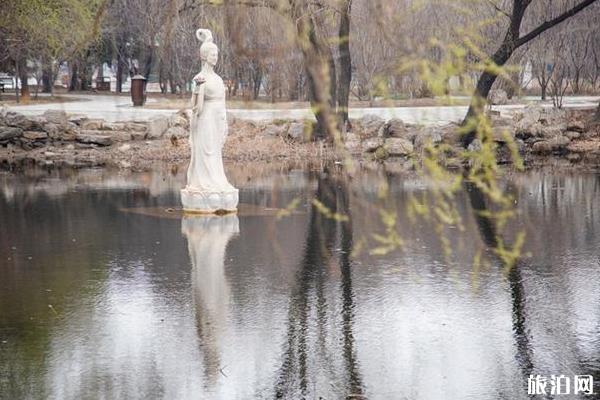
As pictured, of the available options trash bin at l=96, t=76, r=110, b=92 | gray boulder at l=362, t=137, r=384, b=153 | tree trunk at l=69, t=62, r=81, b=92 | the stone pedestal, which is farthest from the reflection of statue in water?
trash bin at l=96, t=76, r=110, b=92

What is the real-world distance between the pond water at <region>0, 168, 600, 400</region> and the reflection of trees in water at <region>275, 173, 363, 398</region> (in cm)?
3

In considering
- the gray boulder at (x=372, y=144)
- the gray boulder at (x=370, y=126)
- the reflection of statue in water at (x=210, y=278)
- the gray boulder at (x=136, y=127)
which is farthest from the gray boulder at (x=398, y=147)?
the reflection of statue in water at (x=210, y=278)

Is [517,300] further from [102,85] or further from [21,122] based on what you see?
[102,85]

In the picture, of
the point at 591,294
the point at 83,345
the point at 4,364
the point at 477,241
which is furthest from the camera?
the point at 477,241

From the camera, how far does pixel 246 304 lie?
11281mm

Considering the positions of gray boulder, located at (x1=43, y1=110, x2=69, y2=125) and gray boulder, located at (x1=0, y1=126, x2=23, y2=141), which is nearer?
gray boulder, located at (x1=0, y1=126, x2=23, y2=141)

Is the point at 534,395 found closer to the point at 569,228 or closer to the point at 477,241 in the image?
the point at 477,241

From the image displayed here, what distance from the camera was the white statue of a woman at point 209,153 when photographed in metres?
17.7

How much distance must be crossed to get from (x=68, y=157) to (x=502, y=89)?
18.1 meters

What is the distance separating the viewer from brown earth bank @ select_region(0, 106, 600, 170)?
100 feet

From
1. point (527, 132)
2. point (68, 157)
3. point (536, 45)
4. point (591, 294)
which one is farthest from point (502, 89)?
point (591, 294)

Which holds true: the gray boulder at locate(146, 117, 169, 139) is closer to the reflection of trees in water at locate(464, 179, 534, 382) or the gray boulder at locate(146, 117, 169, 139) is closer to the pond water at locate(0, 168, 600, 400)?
the pond water at locate(0, 168, 600, 400)

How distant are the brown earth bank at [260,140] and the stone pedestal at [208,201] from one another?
38.4ft

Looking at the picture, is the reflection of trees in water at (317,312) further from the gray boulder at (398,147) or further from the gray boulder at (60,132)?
the gray boulder at (60,132)
